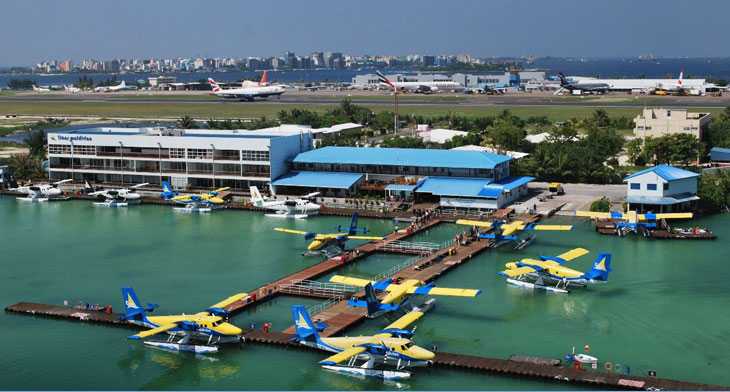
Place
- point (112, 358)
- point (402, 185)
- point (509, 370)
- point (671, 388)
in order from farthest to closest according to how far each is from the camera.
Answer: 1. point (402, 185)
2. point (112, 358)
3. point (509, 370)
4. point (671, 388)

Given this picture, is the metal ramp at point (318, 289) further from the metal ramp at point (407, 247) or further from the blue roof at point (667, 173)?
the blue roof at point (667, 173)

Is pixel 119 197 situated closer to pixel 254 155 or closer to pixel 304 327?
pixel 254 155

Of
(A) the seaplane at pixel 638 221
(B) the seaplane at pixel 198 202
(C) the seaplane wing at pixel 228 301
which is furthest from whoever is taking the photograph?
(B) the seaplane at pixel 198 202

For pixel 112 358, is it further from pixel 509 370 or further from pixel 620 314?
pixel 620 314

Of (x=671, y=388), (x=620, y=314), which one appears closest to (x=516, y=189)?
(x=620, y=314)

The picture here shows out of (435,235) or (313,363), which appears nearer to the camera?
(313,363)

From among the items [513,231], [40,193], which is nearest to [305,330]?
[513,231]

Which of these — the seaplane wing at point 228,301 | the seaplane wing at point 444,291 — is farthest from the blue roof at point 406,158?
the seaplane wing at point 228,301
